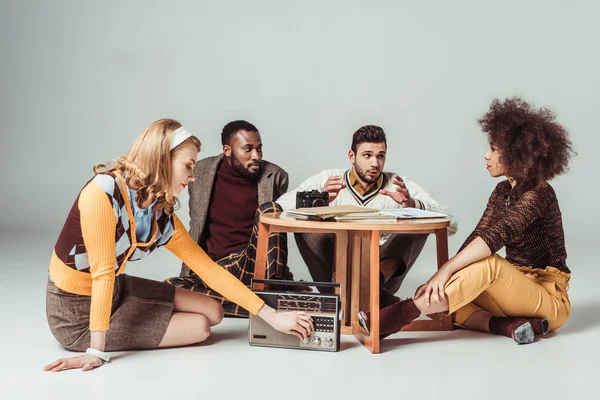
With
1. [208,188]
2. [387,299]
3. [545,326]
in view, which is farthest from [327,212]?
[208,188]

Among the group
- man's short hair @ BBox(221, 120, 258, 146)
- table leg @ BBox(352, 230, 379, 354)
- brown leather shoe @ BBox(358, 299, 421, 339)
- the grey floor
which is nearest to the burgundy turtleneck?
man's short hair @ BBox(221, 120, 258, 146)

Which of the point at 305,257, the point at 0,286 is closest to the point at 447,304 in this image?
the point at 305,257

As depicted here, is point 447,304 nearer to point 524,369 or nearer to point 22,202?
point 524,369

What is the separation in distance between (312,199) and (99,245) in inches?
48.3

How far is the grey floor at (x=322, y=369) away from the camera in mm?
2875

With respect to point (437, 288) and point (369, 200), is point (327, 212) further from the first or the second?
point (369, 200)

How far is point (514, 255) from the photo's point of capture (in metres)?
3.84

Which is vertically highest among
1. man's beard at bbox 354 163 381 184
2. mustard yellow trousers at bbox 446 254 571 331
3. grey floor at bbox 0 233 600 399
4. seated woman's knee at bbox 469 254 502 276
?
man's beard at bbox 354 163 381 184

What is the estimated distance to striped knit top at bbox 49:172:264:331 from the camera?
298 cm

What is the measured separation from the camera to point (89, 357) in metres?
3.05

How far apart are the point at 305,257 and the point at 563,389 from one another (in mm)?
1792

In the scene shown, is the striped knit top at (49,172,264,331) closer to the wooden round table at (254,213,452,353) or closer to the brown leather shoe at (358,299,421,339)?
the wooden round table at (254,213,452,353)

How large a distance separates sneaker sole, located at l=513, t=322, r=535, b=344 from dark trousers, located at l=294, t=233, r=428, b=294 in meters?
0.85

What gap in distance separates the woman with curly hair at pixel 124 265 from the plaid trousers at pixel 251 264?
Answer: 52 centimetres
